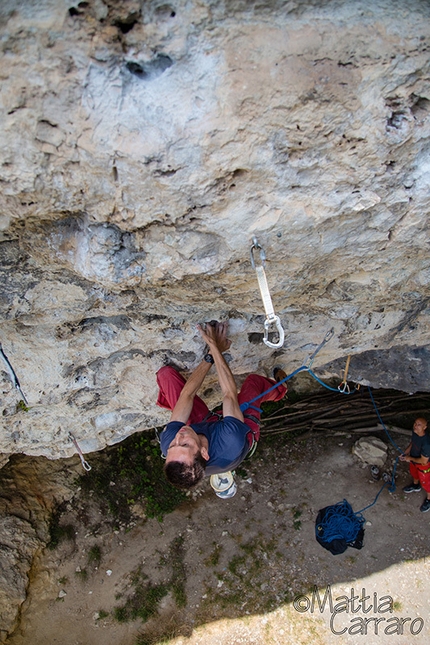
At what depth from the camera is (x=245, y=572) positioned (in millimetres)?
5164

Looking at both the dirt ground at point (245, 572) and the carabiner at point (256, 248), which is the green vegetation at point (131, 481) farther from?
the carabiner at point (256, 248)

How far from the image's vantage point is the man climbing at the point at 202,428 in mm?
2697

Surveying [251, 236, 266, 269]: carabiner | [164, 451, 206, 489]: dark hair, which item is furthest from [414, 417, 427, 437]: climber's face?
[251, 236, 266, 269]: carabiner

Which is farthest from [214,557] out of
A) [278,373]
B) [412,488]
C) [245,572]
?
[278,373]

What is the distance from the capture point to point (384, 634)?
4.67 m

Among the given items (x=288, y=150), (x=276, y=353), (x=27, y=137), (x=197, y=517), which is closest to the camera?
(x=27, y=137)

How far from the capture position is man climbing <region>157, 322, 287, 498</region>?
2697 millimetres

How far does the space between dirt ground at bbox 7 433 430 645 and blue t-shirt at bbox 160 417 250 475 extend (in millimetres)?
2918

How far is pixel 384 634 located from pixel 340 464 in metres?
1.89

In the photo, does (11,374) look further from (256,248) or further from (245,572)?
(245,572)

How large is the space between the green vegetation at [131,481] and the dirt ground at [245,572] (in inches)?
5.9

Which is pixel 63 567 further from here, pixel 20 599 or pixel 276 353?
pixel 276 353

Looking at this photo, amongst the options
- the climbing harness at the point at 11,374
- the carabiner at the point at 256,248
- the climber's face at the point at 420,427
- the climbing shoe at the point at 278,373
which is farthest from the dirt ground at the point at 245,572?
the carabiner at the point at 256,248

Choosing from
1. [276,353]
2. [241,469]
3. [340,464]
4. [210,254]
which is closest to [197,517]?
[241,469]
